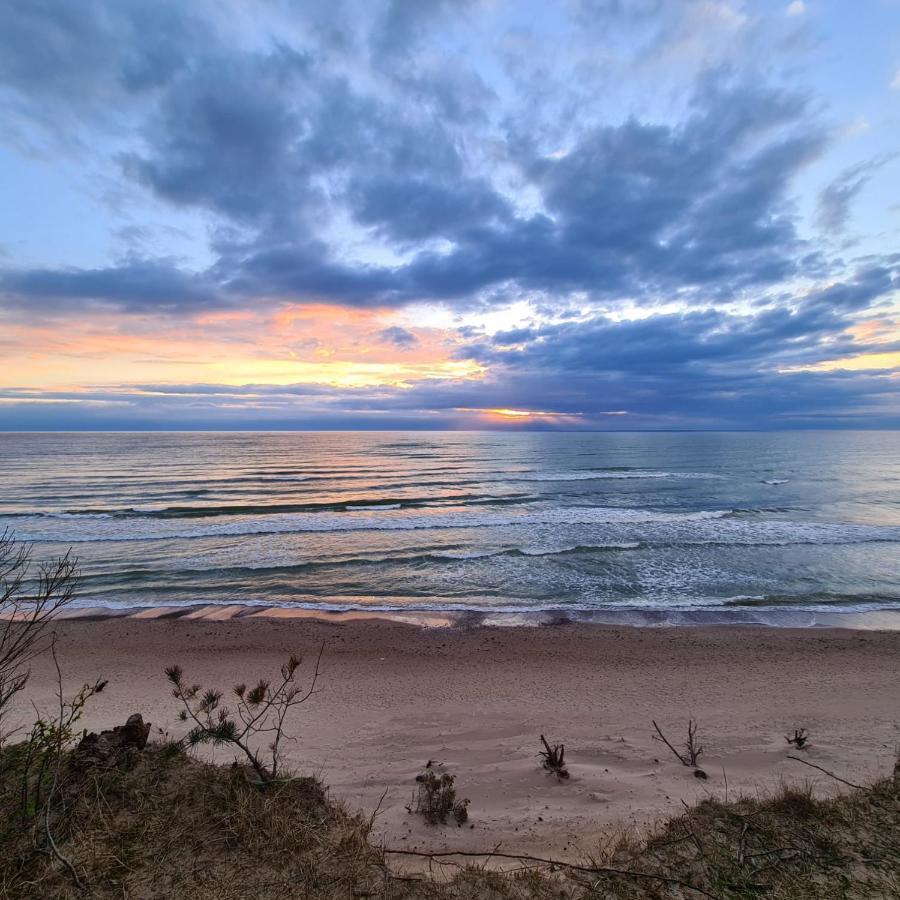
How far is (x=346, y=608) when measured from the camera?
44.7 ft

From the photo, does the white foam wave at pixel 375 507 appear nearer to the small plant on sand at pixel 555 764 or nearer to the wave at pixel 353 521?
the wave at pixel 353 521

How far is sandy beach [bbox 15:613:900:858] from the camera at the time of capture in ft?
16.1

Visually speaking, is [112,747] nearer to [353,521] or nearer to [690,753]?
[690,753]

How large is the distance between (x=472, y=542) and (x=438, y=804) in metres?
16.5

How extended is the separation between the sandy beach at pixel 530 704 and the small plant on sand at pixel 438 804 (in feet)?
0.35

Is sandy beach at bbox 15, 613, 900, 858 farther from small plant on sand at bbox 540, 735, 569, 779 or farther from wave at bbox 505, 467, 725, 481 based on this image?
wave at bbox 505, 467, 725, 481

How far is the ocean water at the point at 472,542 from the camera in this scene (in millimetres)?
14602

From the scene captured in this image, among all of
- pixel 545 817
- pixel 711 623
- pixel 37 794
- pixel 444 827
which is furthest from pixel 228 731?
pixel 711 623

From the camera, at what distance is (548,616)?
12883 mm

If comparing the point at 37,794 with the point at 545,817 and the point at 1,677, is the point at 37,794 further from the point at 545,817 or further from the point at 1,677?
the point at 545,817

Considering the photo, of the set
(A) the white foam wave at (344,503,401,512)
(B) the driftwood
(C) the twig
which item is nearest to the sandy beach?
(C) the twig

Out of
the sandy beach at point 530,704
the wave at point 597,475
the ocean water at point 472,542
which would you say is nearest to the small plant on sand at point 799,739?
the sandy beach at point 530,704

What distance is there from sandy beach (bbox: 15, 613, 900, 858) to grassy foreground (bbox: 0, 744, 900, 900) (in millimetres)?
673

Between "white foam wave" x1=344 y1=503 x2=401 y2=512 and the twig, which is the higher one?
the twig
